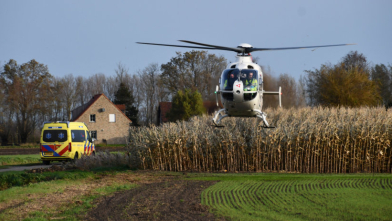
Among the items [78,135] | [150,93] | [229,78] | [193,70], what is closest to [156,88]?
[150,93]

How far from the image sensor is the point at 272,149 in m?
22.3

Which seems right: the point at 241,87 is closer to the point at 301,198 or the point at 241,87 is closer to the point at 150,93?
the point at 301,198

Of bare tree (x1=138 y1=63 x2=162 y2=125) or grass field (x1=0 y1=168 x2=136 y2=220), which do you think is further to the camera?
bare tree (x1=138 y1=63 x2=162 y2=125)

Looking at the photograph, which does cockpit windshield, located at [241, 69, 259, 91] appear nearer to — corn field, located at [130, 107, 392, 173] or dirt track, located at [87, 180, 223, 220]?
→ dirt track, located at [87, 180, 223, 220]

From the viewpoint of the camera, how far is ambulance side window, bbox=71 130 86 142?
88.1ft

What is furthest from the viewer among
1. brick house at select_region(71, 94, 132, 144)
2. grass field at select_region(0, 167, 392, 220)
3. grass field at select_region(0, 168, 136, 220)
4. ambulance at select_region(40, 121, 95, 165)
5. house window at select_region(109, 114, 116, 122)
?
house window at select_region(109, 114, 116, 122)

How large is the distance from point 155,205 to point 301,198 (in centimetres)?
457

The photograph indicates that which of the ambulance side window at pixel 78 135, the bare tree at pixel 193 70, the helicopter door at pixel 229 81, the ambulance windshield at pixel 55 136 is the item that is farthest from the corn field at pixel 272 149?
the bare tree at pixel 193 70

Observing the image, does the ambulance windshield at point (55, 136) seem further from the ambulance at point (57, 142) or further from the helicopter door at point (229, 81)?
the helicopter door at point (229, 81)

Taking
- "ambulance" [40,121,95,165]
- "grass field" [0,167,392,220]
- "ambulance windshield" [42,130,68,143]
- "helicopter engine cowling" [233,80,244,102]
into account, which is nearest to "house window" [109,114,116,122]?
"ambulance" [40,121,95,165]

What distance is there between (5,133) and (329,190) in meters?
60.7

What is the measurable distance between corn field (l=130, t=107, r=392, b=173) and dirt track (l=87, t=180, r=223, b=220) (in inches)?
258

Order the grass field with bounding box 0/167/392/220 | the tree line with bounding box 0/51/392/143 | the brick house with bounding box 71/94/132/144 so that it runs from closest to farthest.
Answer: the grass field with bounding box 0/167/392/220 < the tree line with bounding box 0/51/392/143 < the brick house with bounding box 71/94/132/144

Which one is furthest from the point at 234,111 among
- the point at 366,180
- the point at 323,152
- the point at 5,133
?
the point at 5,133
